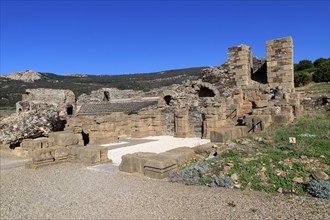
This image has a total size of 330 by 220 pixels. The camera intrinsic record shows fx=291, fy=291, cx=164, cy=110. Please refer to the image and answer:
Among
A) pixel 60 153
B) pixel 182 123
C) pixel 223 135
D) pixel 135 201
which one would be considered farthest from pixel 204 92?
pixel 135 201

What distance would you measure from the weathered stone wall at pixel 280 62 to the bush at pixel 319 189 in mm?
11749

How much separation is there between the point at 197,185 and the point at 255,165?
4.31 feet

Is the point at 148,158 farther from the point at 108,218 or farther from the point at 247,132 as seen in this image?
the point at 247,132

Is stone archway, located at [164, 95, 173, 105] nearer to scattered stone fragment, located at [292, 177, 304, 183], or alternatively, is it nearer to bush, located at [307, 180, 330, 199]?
scattered stone fragment, located at [292, 177, 304, 183]

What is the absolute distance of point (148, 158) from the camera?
725cm

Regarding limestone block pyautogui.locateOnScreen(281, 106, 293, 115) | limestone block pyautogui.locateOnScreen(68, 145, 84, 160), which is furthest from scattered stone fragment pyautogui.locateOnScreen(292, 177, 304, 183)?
limestone block pyautogui.locateOnScreen(281, 106, 293, 115)

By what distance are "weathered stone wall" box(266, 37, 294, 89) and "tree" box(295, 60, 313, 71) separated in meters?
17.9

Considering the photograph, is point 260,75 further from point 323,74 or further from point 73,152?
point 73,152

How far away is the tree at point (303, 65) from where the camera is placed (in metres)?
31.8

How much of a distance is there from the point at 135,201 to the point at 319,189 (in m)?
3.16

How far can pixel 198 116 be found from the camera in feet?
47.3

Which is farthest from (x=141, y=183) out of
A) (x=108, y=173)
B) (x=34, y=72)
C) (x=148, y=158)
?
(x=34, y=72)

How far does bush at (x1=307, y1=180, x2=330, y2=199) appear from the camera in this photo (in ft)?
15.4

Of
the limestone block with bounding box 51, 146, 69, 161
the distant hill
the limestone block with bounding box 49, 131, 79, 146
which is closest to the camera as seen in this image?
the limestone block with bounding box 51, 146, 69, 161
